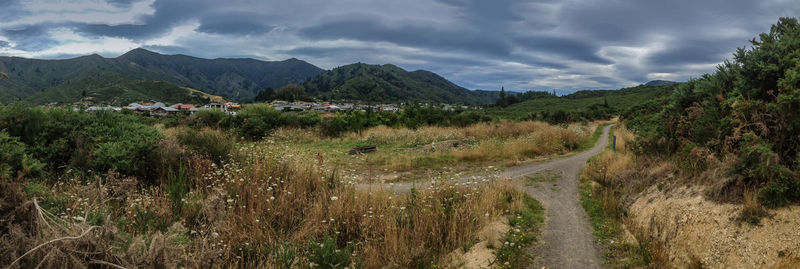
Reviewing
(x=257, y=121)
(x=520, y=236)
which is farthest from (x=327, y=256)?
(x=257, y=121)

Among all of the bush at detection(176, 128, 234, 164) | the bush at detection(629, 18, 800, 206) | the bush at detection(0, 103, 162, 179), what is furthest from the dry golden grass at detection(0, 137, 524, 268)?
the bush at detection(629, 18, 800, 206)

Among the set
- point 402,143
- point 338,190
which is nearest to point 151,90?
point 402,143

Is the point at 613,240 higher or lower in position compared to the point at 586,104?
lower

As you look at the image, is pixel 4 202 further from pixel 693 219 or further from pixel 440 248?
pixel 693 219

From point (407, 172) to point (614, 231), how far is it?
730cm

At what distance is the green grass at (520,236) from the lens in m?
5.21

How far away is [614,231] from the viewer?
6.44 metres

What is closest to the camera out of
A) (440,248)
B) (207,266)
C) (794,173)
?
(207,266)

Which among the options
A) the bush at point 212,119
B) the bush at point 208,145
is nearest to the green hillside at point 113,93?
the bush at point 212,119

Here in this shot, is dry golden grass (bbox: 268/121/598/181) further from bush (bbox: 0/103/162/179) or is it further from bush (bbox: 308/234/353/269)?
bush (bbox: 308/234/353/269)

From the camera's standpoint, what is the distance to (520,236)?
589 cm

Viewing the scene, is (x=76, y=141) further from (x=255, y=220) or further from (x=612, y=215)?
(x=612, y=215)

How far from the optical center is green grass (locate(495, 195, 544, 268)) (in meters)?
5.21

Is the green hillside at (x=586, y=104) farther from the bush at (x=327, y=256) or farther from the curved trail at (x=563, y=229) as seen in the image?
the bush at (x=327, y=256)
